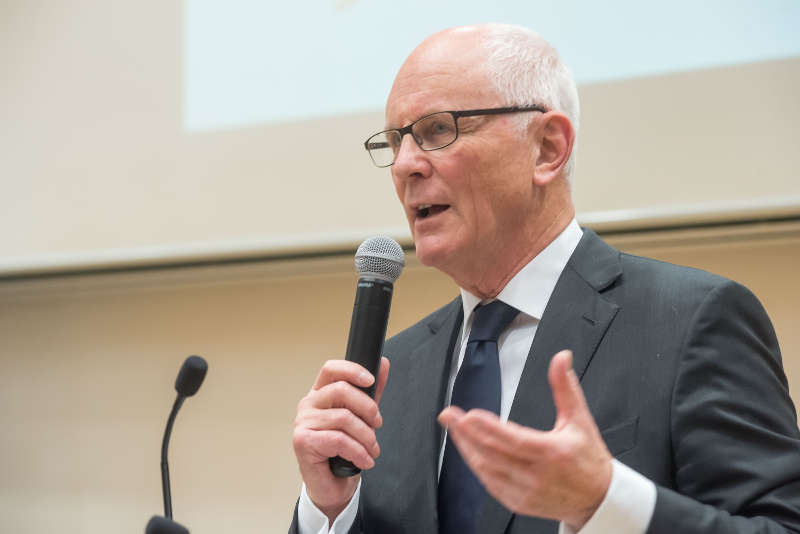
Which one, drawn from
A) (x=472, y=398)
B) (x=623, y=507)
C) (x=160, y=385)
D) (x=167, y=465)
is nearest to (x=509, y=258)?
(x=472, y=398)

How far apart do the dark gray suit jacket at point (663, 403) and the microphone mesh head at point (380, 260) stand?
0.86 feet

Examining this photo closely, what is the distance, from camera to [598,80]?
7.27 ft

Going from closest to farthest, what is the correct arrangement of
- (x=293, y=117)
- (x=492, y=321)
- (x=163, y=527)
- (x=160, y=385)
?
(x=163, y=527) < (x=492, y=321) < (x=293, y=117) < (x=160, y=385)

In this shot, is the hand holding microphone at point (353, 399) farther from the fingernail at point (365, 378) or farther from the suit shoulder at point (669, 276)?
the suit shoulder at point (669, 276)

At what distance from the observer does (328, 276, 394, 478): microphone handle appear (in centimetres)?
119

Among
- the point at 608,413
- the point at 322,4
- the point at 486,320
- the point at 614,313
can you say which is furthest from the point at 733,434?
the point at 322,4

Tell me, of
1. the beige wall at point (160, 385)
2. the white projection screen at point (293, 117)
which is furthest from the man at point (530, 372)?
the beige wall at point (160, 385)

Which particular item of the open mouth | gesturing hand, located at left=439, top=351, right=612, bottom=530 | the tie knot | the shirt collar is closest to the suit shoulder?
the shirt collar

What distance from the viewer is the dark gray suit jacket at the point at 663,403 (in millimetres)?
1031

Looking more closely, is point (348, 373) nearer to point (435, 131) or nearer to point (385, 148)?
point (435, 131)

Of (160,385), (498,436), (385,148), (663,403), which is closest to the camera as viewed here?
(498,436)

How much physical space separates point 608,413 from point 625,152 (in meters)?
1.18

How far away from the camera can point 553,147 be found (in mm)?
1468

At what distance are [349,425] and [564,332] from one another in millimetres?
389
